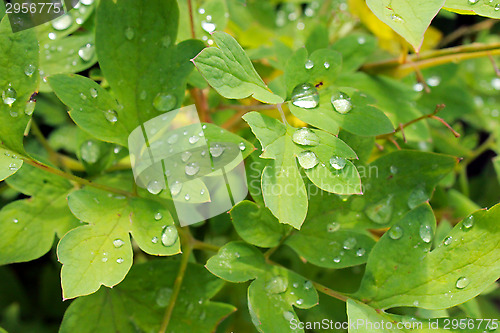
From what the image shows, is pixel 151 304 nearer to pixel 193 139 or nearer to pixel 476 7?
pixel 193 139

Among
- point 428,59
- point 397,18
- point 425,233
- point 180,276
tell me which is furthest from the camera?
point 428,59

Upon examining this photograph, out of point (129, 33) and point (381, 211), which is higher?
point (129, 33)

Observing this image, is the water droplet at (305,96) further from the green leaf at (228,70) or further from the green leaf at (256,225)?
the green leaf at (256,225)

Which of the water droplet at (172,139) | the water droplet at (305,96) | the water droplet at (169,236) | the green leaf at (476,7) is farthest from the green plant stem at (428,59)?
the water droplet at (169,236)

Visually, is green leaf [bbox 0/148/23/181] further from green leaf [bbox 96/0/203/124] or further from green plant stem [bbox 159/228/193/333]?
green plant stem [bbox 159/228/193/333]

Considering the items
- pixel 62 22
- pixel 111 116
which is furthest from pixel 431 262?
pixel 62 22
